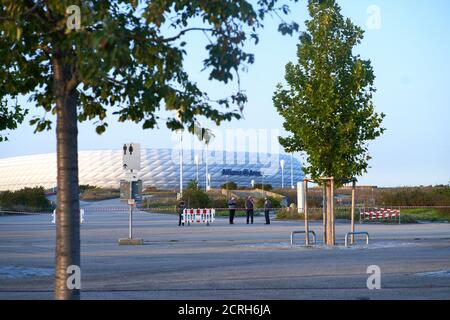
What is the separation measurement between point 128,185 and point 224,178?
387ft

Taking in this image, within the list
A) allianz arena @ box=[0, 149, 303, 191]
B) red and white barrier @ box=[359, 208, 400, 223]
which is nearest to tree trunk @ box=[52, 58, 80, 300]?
red and white barrier @ box=[359, 208, 400, 223]

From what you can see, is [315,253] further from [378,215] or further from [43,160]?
[43,160]

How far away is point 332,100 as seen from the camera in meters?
24.7

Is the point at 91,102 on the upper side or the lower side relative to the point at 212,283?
upper

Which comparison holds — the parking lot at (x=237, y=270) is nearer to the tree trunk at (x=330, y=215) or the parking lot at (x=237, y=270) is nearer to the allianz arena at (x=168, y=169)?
the tree trunk at (x=330, y=215)

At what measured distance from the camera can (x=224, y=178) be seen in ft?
481

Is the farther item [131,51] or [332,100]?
[332,100]

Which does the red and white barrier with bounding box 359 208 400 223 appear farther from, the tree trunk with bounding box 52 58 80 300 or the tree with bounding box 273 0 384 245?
the tree trunk with bounding box 52 58 80 300

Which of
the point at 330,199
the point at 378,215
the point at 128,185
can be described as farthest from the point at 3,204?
the point at 330,199

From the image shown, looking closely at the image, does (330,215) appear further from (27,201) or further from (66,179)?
(27,201)

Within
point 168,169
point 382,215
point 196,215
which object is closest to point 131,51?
point 196,215

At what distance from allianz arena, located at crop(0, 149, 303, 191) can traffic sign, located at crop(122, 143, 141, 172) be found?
11182cm
